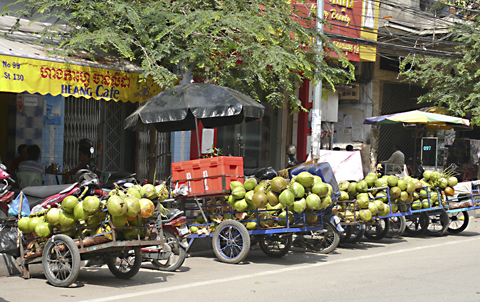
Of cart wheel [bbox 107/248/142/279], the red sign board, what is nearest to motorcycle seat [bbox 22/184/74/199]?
cart wheel [bbox 107/248/142/279]

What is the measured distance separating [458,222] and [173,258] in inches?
275

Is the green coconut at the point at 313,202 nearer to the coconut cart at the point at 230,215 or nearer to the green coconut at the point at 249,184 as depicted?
the coconut cart at the point at 230,215

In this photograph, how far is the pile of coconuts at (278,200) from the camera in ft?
24.7

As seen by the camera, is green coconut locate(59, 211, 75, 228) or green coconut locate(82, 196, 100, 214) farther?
green coconut locate(59, 211, 75, 228)

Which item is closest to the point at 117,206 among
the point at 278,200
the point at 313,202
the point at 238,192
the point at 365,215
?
the point at 238,192

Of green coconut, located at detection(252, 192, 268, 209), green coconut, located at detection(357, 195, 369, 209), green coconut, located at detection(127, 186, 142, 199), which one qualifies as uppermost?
green coconut, located at detection(127, 186, 142, 199)

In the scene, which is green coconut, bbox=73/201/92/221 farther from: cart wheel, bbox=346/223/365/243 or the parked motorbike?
cart wheel, bbox=346/223/365/243

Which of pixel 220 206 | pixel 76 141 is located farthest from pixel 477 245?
pixel 76 141

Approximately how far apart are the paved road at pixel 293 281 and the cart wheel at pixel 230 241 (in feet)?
0.47

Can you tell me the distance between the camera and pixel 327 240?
8.96 metres

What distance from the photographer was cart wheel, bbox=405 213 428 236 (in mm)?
11070

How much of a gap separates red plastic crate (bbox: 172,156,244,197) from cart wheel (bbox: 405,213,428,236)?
4.61 meters

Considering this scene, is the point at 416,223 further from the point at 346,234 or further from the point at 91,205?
the point at 91,205

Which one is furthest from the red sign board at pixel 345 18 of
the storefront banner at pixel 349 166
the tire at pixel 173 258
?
the tire at pixel 173 258
